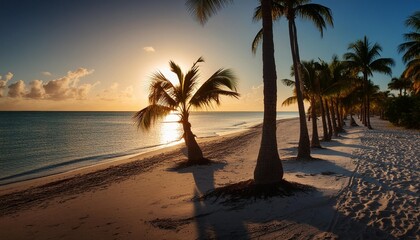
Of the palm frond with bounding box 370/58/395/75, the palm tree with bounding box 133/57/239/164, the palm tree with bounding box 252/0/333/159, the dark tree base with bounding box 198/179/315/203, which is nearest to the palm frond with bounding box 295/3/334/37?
the palm tree with bounding box 252/0/333/159

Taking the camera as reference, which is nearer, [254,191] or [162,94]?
[254,191]

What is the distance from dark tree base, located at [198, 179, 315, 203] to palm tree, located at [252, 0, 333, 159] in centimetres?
551

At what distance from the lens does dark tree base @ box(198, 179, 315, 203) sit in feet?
20.5

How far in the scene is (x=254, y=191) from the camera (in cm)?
640

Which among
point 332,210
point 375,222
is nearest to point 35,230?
point 332,210

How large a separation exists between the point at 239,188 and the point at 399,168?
6376 millimetres

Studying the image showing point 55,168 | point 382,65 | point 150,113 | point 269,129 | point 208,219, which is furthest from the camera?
point 382,65

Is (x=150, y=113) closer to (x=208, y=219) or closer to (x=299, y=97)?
(x=299, y=97)

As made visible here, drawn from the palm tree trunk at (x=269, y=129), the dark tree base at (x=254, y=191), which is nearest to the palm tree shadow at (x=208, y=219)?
the dark tree base at (x=254, y=191)

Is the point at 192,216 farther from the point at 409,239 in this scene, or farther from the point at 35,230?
the point at 409,239

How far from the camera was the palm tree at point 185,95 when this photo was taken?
12.1 m

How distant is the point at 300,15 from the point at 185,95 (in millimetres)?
6762

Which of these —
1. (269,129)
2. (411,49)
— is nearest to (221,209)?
(269,129)

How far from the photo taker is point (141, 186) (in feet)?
30.1
